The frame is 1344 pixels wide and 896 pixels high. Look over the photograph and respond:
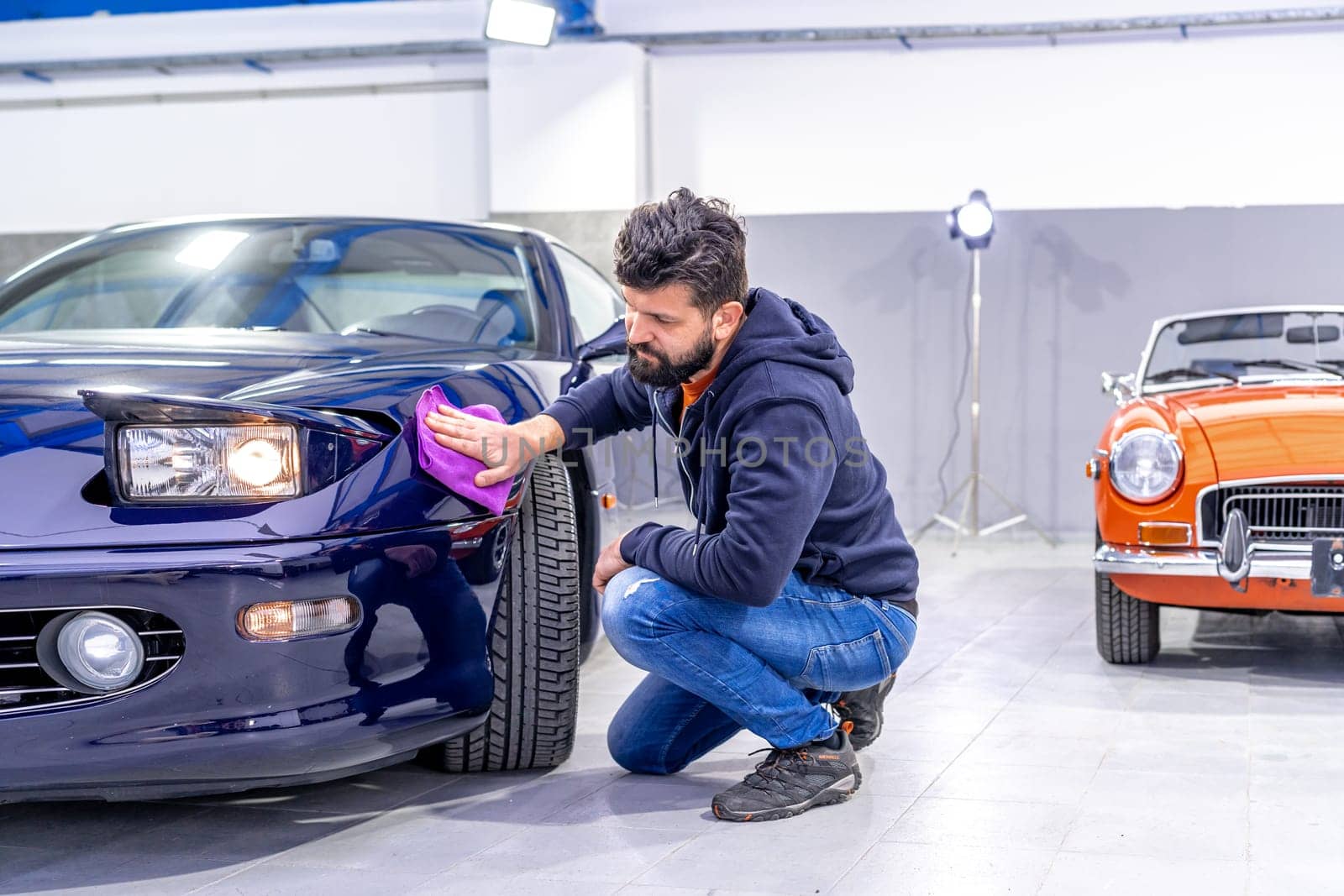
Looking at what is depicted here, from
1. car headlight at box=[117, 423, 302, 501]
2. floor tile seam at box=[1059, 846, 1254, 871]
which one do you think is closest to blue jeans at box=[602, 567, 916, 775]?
floor tile seam at box=[1059, 846, 1254, 871]

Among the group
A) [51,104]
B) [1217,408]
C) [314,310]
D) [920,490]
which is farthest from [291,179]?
[1217,408]

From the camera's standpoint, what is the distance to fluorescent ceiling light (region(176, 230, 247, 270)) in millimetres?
3209

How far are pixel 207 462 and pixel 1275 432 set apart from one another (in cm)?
274

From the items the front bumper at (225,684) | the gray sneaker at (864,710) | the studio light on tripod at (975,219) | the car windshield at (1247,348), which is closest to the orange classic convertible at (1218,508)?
the car windshield at (1247,348)

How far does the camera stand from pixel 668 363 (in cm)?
227

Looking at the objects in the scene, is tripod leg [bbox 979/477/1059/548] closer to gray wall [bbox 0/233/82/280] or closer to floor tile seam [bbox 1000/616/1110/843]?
floor tile seam [bbox 1000/616/1110/843]

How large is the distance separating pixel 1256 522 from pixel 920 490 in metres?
4.07

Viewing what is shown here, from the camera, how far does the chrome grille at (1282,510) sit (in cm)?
348

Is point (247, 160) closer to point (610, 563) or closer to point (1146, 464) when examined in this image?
point (1146, 464)

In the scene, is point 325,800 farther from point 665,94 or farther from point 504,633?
point 665,94

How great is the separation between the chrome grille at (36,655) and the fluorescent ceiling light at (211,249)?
1.40 metres

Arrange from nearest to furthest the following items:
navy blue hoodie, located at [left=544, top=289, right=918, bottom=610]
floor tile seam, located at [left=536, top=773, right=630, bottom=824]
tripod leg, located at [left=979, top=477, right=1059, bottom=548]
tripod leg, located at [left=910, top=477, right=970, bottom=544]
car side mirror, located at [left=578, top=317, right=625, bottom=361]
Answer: navy blue hoodie, located at [left=544, top=289, right=918, bottom=610] → floor tile seam, located at [left=536, top=773, right=630, bottom=824] → car side mirror, located at [left=578, top=317, right=625, bottom=361] → tripod leg, located at [left=979, top=477, right=1059, bottom=548] → tripod leg, located at [left=910, top=477, right=970, bottom=544]

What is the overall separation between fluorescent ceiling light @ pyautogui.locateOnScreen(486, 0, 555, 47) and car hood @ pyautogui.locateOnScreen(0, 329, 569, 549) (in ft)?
16.9

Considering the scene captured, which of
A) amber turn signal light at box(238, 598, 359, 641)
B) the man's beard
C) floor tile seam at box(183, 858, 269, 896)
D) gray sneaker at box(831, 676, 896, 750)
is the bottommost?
floor tile seam at box(183, 858, 269, 896)
